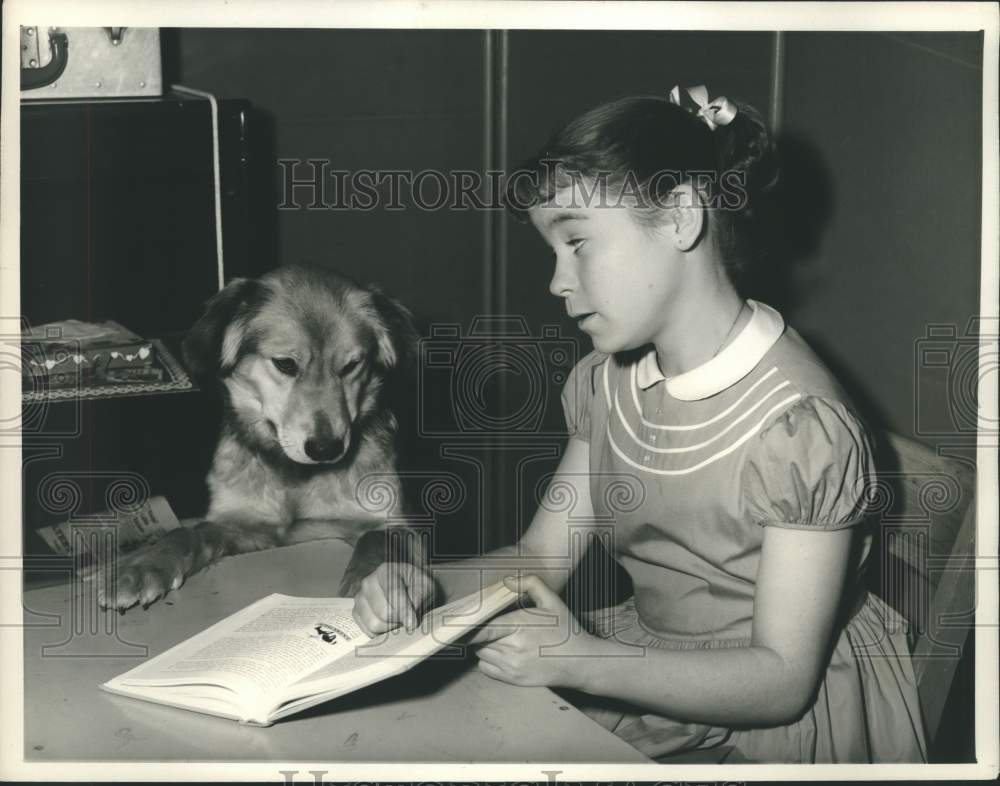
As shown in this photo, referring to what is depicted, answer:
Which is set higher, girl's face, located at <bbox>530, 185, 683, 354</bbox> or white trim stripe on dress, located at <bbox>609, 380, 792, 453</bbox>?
girl's face, located at <bbox>530, 185, 683, 354</bbox>

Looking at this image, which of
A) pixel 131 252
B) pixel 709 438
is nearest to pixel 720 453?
pixel 709 438

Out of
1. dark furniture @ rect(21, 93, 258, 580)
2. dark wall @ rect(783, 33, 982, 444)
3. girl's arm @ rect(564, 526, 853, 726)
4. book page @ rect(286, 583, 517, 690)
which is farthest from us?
dark furniture @ rect(21, 93, 258, 580)

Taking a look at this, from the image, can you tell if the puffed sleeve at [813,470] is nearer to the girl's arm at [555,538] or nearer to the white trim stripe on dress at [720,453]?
the white trim stripe on dress at [720,453]

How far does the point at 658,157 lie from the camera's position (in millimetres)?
1239

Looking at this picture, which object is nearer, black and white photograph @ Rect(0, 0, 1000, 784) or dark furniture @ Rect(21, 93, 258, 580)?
black and white photograph @ Rect(0, 0, 1000, 784)

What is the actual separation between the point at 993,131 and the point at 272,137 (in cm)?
130

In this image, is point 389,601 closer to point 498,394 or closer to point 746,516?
point 746,516

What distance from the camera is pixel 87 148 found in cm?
166

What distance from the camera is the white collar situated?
4.15 feet

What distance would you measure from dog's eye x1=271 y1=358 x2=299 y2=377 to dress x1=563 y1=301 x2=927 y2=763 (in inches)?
22.9

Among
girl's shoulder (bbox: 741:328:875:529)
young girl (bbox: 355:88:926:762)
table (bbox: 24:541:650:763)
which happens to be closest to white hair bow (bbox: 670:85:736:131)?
young girl (bbox: 355:88:926:762)

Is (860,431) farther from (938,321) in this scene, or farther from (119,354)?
(119,354)

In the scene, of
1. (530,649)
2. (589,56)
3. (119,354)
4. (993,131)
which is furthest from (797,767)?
(589,56)

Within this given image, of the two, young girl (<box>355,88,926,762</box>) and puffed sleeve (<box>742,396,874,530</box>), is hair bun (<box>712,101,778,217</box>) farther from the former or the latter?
puffed sleeve (<box>742,396,874,530</box>)
